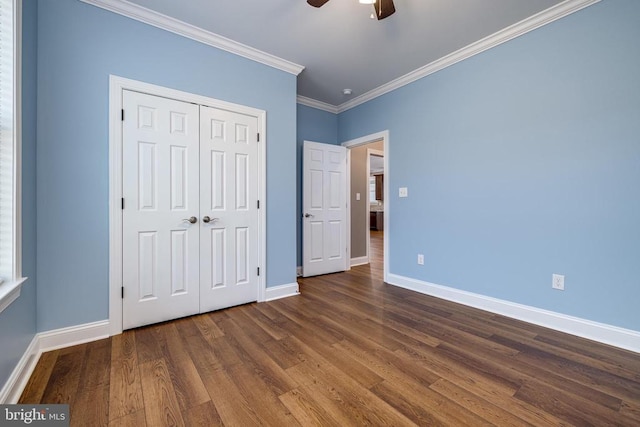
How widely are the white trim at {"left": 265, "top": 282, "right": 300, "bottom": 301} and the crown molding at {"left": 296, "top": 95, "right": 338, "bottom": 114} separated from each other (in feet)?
9.09

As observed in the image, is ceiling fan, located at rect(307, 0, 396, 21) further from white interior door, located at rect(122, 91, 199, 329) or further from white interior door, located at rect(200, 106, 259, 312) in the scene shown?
white interior door, located at rect(122, 91, 199, 329)

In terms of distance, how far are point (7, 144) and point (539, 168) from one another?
3827 mm

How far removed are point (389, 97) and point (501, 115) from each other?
148cm

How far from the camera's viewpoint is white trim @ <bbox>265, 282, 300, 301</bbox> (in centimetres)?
293

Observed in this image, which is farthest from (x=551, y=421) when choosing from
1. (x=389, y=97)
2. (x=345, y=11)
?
(x=389, y=97)

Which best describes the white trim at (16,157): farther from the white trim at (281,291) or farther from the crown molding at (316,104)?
the crown molding at (316,104)

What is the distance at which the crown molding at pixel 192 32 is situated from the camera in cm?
213

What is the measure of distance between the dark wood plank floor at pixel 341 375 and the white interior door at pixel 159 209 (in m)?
0.23

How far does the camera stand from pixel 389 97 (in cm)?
362

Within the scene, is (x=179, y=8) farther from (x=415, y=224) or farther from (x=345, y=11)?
(x=415, y=224)

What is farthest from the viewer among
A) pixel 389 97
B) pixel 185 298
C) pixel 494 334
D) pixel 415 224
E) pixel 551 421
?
pixel 389 97

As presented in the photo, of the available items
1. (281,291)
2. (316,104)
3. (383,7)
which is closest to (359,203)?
(316,104)

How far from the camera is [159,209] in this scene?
2.31 m

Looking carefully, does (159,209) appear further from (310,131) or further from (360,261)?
(360,261)
